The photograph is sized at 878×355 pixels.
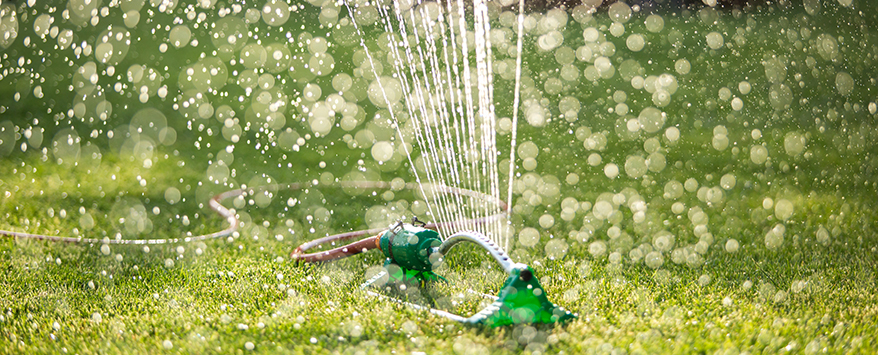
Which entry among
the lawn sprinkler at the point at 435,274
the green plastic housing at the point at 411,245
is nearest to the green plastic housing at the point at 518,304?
the lawn sprinkler at the point at 435,274

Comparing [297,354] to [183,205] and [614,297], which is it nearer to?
[614,297]

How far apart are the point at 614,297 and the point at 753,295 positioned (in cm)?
63

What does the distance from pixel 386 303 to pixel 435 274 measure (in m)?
0.40

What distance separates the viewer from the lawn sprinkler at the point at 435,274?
2.52m

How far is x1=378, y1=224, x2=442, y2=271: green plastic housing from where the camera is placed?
2.94 metres

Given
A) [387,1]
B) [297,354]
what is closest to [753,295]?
[297,354]

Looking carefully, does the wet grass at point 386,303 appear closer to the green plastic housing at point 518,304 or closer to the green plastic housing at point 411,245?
the green plastic housing at point 518,304

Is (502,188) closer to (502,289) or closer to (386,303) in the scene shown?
(386,303)

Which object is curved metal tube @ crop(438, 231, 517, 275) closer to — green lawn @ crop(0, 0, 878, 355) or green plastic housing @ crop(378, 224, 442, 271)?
green plastic housing @ crop(378, 224, 442, 271)

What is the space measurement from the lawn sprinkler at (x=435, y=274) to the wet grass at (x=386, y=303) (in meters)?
0.05

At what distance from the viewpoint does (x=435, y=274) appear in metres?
3.19

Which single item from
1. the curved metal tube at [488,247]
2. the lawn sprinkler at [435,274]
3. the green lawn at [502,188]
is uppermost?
the curved metal tube at [488,247]

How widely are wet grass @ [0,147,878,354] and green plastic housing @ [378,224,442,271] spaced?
187 mm

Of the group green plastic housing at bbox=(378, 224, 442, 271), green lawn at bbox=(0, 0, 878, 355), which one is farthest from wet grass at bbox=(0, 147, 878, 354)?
green plastic housing at bbox=(378, 224, 442, 271)
